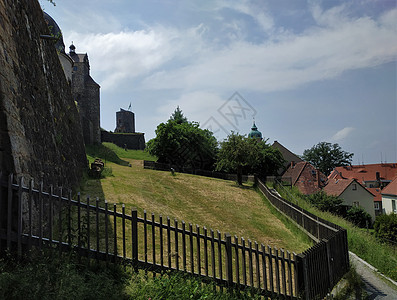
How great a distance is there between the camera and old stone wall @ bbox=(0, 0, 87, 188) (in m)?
5.05

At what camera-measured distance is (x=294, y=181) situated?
4084 cm

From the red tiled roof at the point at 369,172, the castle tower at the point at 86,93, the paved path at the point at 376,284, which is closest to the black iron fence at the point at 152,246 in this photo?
the paved path at the point at 376,284

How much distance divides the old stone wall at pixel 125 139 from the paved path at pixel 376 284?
4843 centimetres

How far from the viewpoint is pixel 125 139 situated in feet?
180

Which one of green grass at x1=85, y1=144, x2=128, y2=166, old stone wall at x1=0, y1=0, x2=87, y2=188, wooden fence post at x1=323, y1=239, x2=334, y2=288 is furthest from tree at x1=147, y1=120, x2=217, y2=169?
wooden fence post at x1=323, y1=239, x2=334, y2=288

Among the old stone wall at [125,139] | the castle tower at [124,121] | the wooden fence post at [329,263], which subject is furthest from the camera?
the castle tower at [124,121]

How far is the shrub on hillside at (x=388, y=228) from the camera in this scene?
23.1m

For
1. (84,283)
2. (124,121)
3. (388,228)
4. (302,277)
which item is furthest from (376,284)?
(124,121)

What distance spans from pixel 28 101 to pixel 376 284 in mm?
10156

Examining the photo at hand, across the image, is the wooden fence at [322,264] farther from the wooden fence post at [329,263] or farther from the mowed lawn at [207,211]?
the mowed lawn at [207,211]

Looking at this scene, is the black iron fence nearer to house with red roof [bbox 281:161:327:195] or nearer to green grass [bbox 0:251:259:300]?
green grass [bbox 0:251:259:300]

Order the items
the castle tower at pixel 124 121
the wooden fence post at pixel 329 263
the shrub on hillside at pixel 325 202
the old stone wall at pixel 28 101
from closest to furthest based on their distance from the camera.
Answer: the old stone wall at pixel 28 101, the wooden fence post at pixel 329 263, the shrub on hillside at pixel 325 202, the castle tower at pixel 124 121

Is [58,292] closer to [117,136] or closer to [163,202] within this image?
[163,202]

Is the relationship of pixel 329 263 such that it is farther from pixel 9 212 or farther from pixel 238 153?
pixel 238 153
